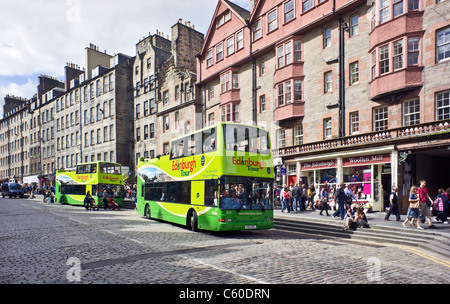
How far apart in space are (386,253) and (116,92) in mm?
43438

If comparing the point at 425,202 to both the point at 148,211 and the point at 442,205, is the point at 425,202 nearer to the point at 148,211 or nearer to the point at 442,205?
the point at 442,205

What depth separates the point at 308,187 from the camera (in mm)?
24891

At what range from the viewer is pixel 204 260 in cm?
868

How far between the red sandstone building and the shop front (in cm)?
Answer: 6

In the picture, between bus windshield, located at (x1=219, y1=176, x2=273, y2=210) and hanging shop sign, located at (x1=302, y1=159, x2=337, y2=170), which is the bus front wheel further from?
hanging shop sign, located at (x1=302, y1=159, x2=337, y2=170)

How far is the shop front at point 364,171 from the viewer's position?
1939 cm

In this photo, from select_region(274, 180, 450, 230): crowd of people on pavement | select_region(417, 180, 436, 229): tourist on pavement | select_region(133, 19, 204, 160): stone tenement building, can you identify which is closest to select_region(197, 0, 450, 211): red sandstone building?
select_region(274, 180, 450, 230): crowd of people on pavement

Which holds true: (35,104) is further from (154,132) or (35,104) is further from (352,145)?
(352,145)

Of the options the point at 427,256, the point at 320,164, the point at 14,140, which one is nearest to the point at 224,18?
the point at 320,164

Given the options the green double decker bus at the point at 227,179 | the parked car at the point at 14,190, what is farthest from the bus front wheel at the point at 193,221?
the parked car at the point at 14,190

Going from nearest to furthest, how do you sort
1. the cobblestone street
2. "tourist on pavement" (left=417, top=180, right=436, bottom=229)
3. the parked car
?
the cobblestone street < "tourist on pavement" (left=417, top=180, right=436, bottom=229) < the parked car

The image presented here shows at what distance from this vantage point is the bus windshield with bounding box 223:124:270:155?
12945mm

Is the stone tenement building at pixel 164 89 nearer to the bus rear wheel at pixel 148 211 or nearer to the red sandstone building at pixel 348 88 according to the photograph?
the red sandstone building at pixel 348 88
